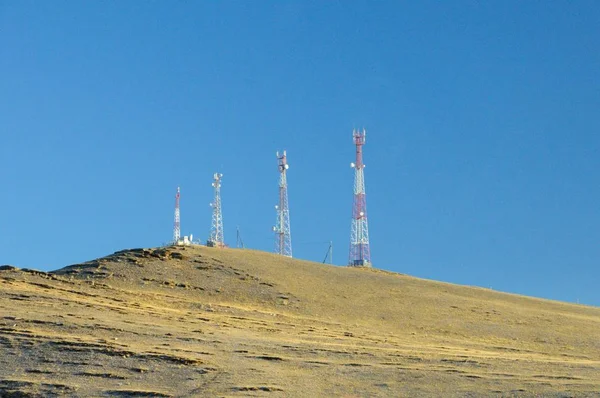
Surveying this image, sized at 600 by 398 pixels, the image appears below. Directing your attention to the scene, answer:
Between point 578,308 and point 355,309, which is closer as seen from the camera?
point 355,309

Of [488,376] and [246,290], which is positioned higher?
[246,290]

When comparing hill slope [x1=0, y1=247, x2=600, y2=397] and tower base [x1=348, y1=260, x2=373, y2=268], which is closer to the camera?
hill slope [x1=0, y1=247, x2=600, y2=397]

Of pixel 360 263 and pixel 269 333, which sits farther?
pixel 360 263

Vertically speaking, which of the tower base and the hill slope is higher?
the tower base

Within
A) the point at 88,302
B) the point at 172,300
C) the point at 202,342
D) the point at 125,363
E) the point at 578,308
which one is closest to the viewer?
the point at 125,363

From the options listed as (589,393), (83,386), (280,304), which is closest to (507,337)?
(280,304)

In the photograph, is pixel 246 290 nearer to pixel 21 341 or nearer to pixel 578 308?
pixel 21 341

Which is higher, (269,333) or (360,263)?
(360,263)

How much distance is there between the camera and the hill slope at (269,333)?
26.4 meters

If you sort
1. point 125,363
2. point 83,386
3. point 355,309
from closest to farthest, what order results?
1. point 83,386
2. point 125,363
3. point 355,309

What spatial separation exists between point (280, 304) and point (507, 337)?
959cm

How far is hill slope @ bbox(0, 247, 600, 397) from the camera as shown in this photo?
86.5ft

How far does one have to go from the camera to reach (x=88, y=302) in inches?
1396

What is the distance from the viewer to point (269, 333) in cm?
3347
